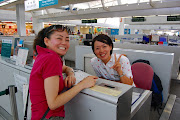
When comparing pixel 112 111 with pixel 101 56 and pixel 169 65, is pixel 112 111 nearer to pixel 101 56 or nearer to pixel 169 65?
pixel 101 56

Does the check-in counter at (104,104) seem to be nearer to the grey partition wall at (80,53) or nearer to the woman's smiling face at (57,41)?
the woman's smiling face at (57,41)

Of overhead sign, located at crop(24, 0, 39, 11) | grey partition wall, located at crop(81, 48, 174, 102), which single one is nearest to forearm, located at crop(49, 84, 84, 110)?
grey partition wall, located at crop(81, 48, 174, 102)

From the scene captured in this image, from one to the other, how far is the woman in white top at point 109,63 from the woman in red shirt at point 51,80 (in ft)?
2.39

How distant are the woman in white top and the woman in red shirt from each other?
0.73 metres

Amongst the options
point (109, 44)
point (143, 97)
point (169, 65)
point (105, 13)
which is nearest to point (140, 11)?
point (105, 13)

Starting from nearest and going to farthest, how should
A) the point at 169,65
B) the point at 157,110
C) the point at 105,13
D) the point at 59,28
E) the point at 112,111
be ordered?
the point at 112,111, the point at 59,28, the point at 157,110, the point at 169,65, the point at 105,13

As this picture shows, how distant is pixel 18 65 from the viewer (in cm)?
162

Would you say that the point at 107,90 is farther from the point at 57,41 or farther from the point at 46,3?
the point at 46,3

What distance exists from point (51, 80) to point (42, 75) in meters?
0.11

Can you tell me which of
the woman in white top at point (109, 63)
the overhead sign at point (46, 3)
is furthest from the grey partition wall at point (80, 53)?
the woman in white top at point (109, 63)

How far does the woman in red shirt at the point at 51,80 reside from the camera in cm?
82

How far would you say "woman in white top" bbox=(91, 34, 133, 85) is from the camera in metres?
1.66

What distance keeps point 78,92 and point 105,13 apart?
19.2 ft

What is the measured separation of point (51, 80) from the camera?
0.81m
